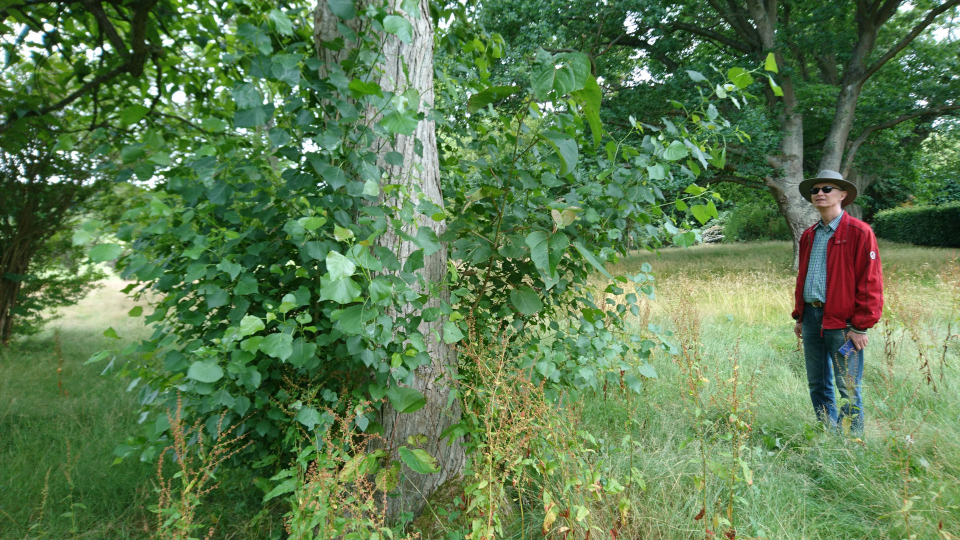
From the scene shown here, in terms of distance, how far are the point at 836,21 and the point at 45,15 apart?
1356 cm

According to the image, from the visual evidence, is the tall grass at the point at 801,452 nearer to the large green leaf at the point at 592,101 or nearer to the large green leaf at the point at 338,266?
the large green leaf at the point at 592,101

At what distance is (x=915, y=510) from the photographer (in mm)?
2184

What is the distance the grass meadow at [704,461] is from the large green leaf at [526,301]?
1.88 feet

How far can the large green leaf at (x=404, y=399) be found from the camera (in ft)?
5.83

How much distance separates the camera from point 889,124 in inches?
399

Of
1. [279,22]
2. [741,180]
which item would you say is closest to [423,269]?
[279,22]

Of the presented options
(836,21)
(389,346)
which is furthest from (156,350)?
(836,21)

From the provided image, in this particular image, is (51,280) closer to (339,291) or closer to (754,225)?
(339,291)

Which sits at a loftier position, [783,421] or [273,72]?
[273,72]

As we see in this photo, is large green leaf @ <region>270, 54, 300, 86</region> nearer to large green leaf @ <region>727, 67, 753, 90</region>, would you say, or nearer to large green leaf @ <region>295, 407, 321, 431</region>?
large green leaf @ <region>295, 407, 321, 431</region>

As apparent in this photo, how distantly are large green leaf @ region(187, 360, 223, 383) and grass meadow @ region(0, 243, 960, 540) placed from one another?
28.9 inches

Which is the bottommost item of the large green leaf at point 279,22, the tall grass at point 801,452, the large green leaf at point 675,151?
the tall grass at point 801,452

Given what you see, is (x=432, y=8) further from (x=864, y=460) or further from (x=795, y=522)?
(x=864, y=460)

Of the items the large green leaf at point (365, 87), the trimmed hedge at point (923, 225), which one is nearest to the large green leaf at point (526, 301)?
the large green leaf at point (365, 87)
